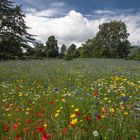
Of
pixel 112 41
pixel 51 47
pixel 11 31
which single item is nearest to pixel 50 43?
pixel 51 47

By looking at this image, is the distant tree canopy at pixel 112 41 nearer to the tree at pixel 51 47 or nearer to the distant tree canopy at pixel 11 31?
the tree at pixel 51 47

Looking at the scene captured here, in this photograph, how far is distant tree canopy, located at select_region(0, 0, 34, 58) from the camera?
124 feet

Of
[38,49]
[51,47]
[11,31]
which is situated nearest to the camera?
[11,31]

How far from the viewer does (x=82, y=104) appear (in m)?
4.75

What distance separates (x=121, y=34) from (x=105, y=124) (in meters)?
Result: 63.5

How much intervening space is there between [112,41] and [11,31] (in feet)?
107

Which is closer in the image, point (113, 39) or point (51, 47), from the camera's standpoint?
point (113, 39)

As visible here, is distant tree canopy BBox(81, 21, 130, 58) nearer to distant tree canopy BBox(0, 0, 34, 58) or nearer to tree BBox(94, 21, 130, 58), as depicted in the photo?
tree BBox(94, 21, 130, 58)

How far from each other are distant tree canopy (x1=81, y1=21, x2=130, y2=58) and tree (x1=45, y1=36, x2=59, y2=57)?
1481 centimetres

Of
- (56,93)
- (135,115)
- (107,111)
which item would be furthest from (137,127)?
(56,93)

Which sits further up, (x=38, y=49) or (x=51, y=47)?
(x=51, y=47)

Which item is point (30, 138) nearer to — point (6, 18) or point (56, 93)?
point (56, 93)

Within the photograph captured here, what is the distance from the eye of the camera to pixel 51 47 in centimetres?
7750

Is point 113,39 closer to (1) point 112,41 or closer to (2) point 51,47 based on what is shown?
(1) point 112,41
